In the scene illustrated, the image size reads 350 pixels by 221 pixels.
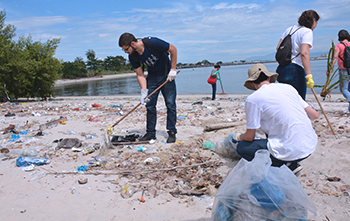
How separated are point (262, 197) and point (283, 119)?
755 millimetres

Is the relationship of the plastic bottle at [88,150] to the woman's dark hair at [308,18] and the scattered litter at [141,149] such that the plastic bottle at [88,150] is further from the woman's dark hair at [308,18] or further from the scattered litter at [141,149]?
the woman's dark hair at [308,18]

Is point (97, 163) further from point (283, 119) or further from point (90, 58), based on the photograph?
point (90, 58)

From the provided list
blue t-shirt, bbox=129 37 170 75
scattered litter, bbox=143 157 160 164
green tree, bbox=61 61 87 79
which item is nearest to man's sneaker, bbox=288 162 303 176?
scattered litter, bbox=143 157 160 164

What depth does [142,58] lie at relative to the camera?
3.32m

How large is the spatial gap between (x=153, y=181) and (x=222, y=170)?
815 mm

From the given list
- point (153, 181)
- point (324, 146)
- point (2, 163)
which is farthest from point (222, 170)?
point (2, 163)

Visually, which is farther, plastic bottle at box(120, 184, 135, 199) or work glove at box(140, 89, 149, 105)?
work glove at box(140, 89, 149, 105)

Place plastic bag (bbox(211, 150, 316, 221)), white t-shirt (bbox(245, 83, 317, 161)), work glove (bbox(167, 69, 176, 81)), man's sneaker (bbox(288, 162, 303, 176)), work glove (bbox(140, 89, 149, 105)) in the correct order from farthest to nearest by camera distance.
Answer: work glove (bbox(140, 89, 149, 105)) → work glove (bbox(167, 69, 176, 81)) → man's sneaker (bbox(288, 162, 303, 176)) → white t-shirt (bbox(245, 83, 317, 161)) → plastic bag (bbox(211, 150, 316, 221))

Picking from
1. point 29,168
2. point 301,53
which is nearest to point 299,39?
point 301,53

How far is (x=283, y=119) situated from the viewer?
1799 millimetres

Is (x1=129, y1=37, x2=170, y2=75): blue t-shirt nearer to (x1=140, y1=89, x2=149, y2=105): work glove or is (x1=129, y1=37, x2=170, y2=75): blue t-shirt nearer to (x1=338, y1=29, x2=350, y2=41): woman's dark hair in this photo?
(x1=140, y1=89, x2=149, y2=105): work glove

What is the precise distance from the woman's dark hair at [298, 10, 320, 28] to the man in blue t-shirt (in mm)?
1833

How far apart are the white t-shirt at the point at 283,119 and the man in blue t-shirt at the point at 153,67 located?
1764 millimetres

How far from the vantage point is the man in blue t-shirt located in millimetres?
3229
